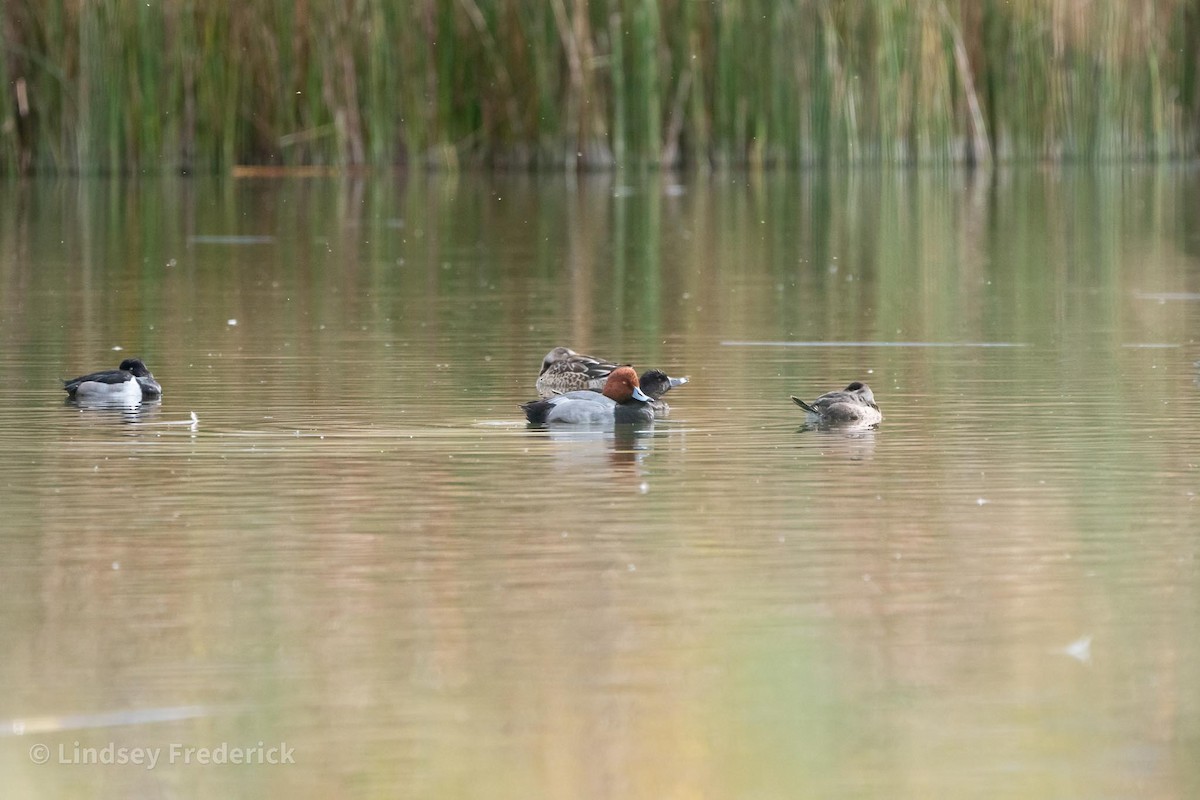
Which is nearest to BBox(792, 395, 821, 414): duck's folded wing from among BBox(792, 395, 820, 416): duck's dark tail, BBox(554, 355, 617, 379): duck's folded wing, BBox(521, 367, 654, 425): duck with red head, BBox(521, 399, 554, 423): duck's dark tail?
BBox(792, 395, 820, 416): duck's dark tail

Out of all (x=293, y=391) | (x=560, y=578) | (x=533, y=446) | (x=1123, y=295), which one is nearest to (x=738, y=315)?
(x=1123, y=295)

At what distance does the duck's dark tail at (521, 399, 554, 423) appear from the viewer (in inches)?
374

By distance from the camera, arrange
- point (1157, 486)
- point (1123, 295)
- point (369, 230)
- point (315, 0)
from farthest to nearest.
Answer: point (315, 0) < point (369, 230) < point (1123, 295) < point (1157, 486)

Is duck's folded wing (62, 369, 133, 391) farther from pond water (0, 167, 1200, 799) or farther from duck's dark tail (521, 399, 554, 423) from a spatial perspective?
duck's dark tail (521, 399, 554, 423)

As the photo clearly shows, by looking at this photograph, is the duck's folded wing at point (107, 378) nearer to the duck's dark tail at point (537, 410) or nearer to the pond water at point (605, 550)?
the pond water at point (605, 550)

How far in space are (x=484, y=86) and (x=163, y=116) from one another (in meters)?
3.18

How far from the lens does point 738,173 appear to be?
89.8 feet

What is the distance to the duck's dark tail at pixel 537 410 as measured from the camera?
9508 millimetres

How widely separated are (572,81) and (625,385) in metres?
16.4

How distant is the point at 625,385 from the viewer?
9781 mm

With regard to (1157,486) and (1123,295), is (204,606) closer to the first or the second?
(1157,486)

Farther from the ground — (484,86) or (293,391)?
(484,86)

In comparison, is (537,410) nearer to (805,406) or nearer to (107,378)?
(805,406)

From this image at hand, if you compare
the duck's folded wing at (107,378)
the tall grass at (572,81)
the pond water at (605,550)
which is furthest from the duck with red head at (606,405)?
the tall grass at (572,81)
